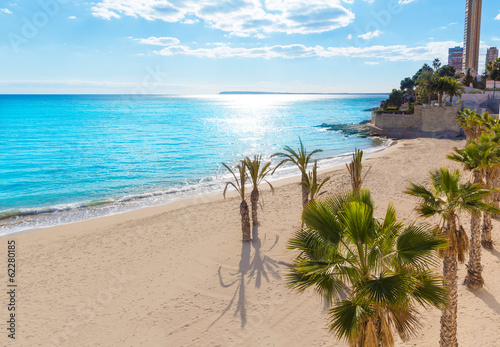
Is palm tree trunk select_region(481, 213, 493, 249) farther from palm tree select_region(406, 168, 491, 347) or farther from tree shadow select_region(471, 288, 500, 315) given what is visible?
palm tree select_region(406, 168, 491, 347)

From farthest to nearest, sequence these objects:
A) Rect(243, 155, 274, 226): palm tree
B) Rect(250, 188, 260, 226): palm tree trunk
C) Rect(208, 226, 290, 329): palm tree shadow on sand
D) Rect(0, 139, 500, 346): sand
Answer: Rect(250, 188, 260, 226): palm tree trunk
Rect(243, 155, 274, 226): palm tree
Rect(208, 226, 290, 329): palm tree shadow on sand
Rect(0, 139, 500, 346): sand

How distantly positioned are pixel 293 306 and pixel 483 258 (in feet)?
23.5

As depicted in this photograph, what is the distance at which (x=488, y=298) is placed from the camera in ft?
32.2

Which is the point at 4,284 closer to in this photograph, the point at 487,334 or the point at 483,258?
the point at 487,334

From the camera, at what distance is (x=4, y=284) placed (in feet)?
38.3

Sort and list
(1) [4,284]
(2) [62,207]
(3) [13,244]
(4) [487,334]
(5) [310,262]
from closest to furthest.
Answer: (5) [310,262] → (4) [487,334] → (1) [4,284] → (3) [13,244] → (2) [62,207]

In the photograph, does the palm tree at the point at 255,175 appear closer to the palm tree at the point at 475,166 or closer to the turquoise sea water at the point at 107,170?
the palm tree at the point at 475,166

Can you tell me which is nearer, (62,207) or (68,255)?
(68,255)

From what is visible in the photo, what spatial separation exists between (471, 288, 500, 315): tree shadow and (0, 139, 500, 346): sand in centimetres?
2

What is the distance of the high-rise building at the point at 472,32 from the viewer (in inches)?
4291

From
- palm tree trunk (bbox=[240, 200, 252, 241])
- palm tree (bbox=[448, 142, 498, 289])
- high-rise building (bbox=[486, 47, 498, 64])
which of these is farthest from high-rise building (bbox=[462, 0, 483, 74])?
palm tree trunk (bbox=[240, 200, 252, 241])

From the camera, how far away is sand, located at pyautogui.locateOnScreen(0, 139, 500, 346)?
8789 mm

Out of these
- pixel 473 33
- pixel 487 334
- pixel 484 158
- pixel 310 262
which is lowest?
pixel 487 334

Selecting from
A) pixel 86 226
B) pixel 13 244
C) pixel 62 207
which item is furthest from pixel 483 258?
pixel 62 207
